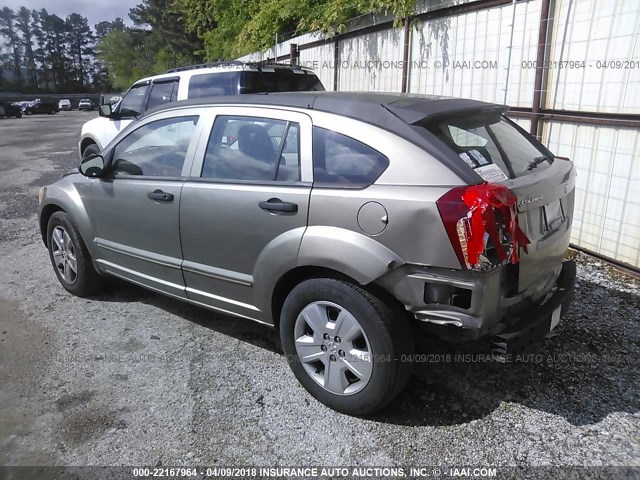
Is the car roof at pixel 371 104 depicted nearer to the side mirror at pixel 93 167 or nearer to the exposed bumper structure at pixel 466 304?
the exposed bumper structure at pixel 466 304

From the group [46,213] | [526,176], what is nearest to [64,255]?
[46,213]

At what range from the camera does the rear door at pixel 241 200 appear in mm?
2949

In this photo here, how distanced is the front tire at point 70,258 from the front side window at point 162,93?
3.34 metres

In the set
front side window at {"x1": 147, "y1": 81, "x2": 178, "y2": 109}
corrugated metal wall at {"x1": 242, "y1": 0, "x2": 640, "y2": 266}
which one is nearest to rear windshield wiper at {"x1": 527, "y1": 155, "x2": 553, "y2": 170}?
corrugated metal wall at {"x1": 242, "y1": 0, "x2": 640, "y2": 266}

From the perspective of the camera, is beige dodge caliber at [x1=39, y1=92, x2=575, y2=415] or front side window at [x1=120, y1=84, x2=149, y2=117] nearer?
beige dodge caliber at [x1=39, y1=92, x2=575, y2=415]

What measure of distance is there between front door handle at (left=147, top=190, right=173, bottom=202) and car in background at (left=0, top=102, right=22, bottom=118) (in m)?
41.8

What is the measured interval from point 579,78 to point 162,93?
5.52 m

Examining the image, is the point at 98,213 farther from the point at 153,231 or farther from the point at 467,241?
the point at 467,241

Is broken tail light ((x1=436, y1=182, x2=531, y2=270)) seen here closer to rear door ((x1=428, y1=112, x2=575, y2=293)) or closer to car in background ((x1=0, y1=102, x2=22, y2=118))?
rear door ((x1=428, y1=112, x2=575, y2=293))

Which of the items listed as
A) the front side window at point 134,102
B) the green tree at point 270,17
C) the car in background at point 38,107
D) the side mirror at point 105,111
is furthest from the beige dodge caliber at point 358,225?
the car in background at point 38,107

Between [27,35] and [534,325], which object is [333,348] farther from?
[27,35]

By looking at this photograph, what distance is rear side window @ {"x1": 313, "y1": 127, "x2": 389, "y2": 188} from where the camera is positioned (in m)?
2.70

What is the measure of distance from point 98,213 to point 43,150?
13439 mm

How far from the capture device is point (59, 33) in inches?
3654
